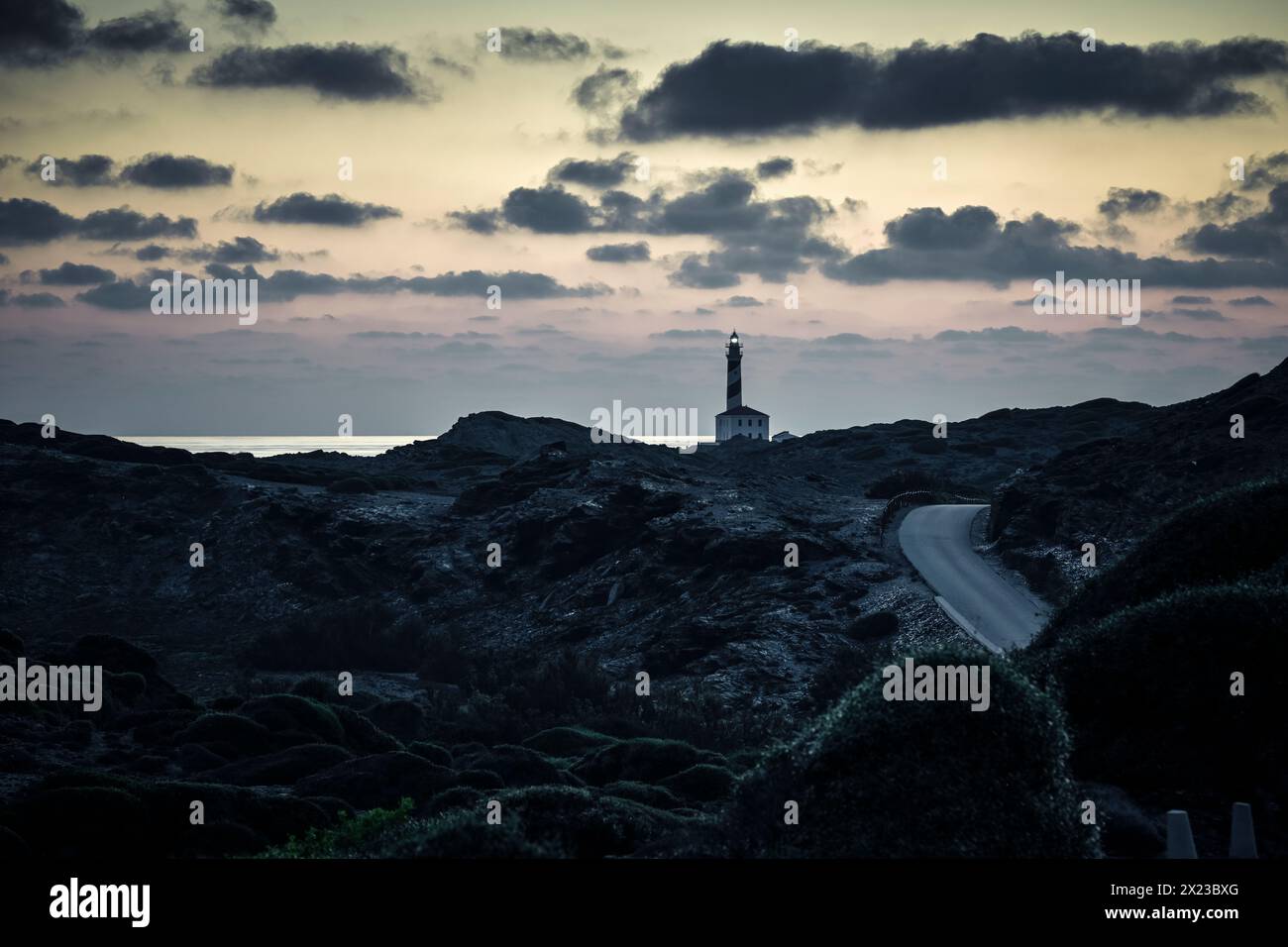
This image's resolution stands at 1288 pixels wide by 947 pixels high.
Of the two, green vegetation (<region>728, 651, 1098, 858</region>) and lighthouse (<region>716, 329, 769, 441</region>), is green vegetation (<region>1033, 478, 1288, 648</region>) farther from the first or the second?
lighthouse (<region>716, 329, 769, 441</region>)

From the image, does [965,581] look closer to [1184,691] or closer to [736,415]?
[1184,691]

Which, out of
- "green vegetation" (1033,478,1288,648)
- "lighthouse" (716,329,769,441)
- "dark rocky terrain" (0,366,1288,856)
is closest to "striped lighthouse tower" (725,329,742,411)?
"lighthouse" (716,329,769,441)

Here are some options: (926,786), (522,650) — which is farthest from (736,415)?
(926,786)

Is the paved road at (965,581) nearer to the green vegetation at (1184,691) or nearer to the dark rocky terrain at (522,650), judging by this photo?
the dark rocky terrain at (522,650)

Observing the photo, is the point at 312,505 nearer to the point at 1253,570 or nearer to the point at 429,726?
the point at 429,726
